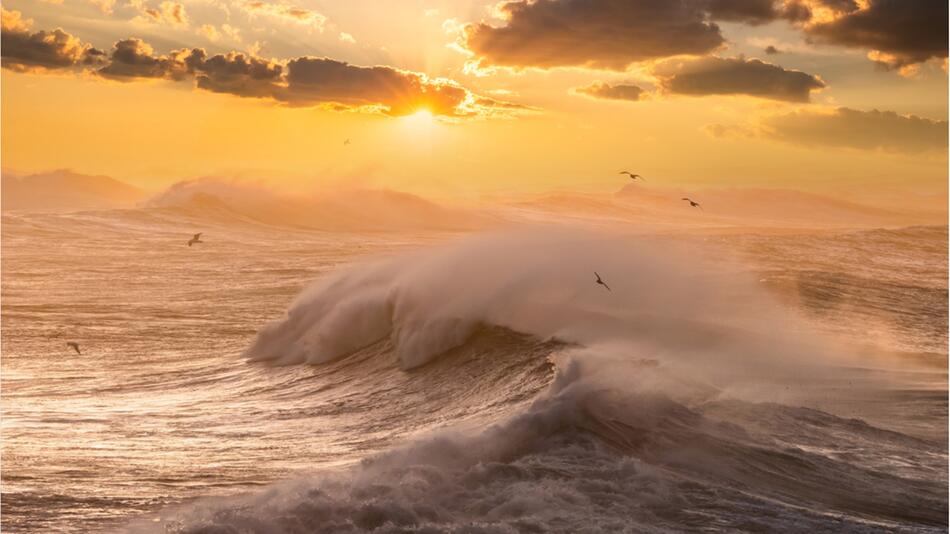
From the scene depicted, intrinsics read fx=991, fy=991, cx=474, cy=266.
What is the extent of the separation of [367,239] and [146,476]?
186 feet

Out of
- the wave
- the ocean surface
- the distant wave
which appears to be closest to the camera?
the wave

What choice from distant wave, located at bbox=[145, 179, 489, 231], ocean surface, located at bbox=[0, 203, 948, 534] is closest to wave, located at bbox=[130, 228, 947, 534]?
ocean surface, located at bbox=[0, 203, 948, 534]

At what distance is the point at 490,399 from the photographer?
1468cm

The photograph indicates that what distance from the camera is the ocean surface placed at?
9.06m

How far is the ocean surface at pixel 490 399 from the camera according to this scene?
29.7 ft

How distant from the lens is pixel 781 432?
12.3 metres

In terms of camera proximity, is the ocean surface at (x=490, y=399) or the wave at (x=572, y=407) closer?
the wave at (x=572, y=407)

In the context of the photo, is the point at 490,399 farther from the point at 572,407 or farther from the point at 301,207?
the point at 301,207

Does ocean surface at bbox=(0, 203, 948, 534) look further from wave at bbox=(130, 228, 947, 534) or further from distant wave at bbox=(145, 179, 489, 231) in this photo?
distant wave at bbox=(145, 179, 489, 231)

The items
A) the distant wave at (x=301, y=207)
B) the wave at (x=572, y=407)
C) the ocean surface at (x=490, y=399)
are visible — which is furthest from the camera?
the distant wave at (x=301, y=207)

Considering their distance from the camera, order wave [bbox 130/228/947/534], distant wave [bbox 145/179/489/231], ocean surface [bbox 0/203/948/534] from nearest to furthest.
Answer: wave [bbox 130/228/947/534] < ocean surface [bbox 0/203/948/534] < distant wave [bbox 145/179/489/231]

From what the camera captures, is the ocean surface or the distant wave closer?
the ocean surface

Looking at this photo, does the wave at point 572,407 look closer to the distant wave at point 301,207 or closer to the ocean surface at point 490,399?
the ocean surface at point 490,399

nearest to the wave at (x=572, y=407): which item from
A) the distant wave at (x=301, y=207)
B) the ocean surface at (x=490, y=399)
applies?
the ocean surface at (x=490, y=399)
